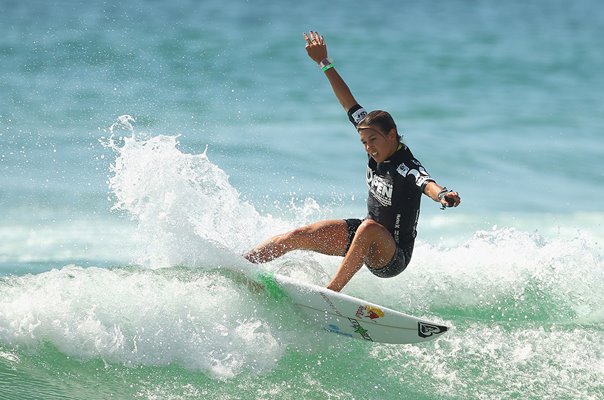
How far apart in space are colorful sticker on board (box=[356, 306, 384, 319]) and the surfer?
306mm

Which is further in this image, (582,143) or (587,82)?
(587,82)

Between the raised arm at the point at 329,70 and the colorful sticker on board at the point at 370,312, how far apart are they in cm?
184

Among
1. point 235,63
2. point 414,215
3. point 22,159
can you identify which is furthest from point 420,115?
point 414,215

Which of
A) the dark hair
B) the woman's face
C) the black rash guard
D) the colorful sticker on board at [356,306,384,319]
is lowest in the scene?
the colorful sticker on board at [356,306,384,319]

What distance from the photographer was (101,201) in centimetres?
1207

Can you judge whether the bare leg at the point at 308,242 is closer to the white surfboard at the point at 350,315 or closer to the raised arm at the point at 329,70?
the white surfboard at the point at 350,315

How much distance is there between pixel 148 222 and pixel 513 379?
290 centimetres

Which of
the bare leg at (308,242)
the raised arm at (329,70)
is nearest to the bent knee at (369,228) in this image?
the bare leg at (308,242)

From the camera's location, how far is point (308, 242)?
7.02 meters

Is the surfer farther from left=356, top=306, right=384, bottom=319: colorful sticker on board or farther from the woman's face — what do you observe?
left=356, top=306, right=384, bottom=319: colorful sticker on board

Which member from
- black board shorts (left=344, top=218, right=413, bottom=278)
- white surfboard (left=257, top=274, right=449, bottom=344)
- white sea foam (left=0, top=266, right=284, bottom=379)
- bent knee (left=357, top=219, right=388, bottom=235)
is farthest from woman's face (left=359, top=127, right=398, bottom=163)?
white sea foam (left=0, top=266, right=284, bottom=379)

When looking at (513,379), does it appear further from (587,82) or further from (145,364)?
(587,82)

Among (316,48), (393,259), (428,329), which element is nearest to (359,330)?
(428,329)

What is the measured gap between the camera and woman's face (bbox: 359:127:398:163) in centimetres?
664
